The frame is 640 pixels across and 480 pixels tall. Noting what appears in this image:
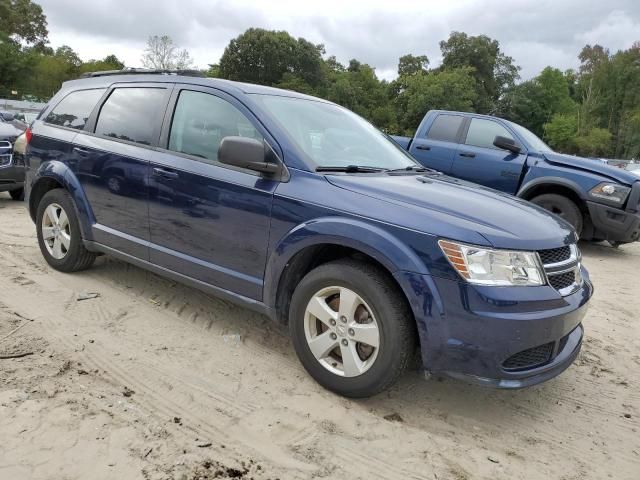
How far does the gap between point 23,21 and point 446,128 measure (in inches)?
3145

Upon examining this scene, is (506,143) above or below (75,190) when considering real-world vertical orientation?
above

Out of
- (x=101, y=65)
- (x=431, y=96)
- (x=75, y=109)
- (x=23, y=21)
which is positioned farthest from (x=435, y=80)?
(x=23, y=21)

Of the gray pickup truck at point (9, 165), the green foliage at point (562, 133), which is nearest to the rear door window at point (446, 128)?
the gray pickup truck at point (9, 165)

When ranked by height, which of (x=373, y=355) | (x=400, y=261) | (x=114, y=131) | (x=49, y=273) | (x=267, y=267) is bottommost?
(x=49, y=273)

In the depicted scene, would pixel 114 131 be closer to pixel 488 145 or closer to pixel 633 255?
pixel 488 145

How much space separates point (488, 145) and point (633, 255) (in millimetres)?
2723

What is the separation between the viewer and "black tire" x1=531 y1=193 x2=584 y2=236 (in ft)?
24.0

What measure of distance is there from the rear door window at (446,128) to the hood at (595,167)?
143cm

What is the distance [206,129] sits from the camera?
362 cm

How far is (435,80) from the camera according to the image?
48.7 m

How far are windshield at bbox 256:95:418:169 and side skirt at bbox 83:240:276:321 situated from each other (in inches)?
Answer: 37.4

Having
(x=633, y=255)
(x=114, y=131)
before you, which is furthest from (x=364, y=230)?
(x=633, y=255)

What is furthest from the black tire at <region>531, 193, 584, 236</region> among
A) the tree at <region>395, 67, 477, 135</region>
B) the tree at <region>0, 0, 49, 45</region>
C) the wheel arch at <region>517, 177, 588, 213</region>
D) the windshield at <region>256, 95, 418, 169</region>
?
the tree at <region>0, 0, 49, 45</region>

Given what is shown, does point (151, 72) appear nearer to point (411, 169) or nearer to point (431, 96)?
point (411, 169)
